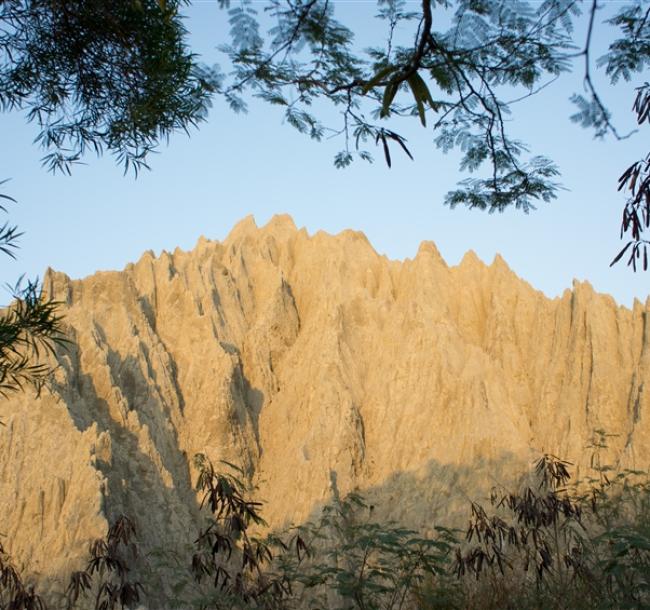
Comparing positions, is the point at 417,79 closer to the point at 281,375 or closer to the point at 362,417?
the point at 362,417

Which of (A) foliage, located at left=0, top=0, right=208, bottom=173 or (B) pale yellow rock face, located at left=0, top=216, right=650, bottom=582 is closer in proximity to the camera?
(A) foliage, located at left=0, top=0, right=208, bottom=173

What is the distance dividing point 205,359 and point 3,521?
1158 centimetres

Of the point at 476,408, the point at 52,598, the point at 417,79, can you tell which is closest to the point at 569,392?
the point at 476,408

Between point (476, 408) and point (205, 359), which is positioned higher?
point (205, 359)

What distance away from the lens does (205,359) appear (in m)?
34.4

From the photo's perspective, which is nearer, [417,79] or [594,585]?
[417,79]

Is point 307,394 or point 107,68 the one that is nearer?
point 107,68

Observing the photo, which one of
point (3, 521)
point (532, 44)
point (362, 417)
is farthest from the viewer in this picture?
point (362, 417)

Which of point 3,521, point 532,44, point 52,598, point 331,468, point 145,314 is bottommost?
point 52,598

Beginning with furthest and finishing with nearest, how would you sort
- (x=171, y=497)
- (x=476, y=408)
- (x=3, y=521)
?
1. (x=476, y=408)
2. (x=171, y=497)
3. (x=3, y=521)

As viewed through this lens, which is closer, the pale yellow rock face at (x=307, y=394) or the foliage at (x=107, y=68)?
the foliage at (x=107, y=68)

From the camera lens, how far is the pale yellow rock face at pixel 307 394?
27641mm

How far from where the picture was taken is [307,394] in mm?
34656

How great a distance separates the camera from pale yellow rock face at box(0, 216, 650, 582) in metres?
27.6
